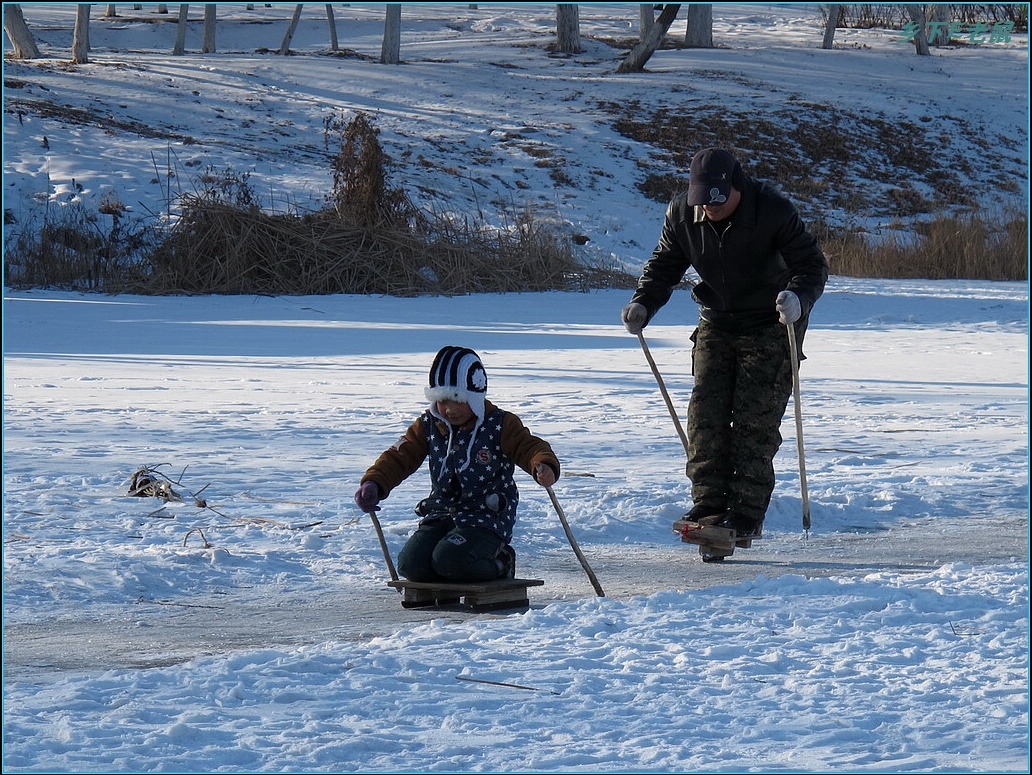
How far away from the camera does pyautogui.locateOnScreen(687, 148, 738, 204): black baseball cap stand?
553 cm

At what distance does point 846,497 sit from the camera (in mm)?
6492

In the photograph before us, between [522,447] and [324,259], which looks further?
[324,259]

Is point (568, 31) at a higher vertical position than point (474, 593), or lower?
higher

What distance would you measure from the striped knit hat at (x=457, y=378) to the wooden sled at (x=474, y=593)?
611 mm

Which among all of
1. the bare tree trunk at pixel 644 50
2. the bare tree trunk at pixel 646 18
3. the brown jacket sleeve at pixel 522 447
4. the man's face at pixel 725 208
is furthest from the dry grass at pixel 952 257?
the bare tree trunk at pixel 646 18

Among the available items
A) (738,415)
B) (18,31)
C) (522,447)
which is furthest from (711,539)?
(18,31)

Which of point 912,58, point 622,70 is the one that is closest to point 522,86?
point 622,70

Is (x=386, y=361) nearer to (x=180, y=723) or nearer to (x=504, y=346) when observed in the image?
(x=504, y=346)

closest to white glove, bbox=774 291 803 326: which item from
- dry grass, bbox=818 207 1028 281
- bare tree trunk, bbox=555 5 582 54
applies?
dry grass, bbox=818 207 1028 281

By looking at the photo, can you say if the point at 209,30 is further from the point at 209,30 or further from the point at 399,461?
the point at 399,461

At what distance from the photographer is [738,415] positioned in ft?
19.0

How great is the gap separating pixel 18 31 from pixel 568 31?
14.2 m

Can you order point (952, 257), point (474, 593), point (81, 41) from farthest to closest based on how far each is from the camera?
1. point (81, 41)
2. point (952, 257)
3. point (474, 593)

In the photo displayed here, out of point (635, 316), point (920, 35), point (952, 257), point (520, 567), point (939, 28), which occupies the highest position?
point (939, 28)
